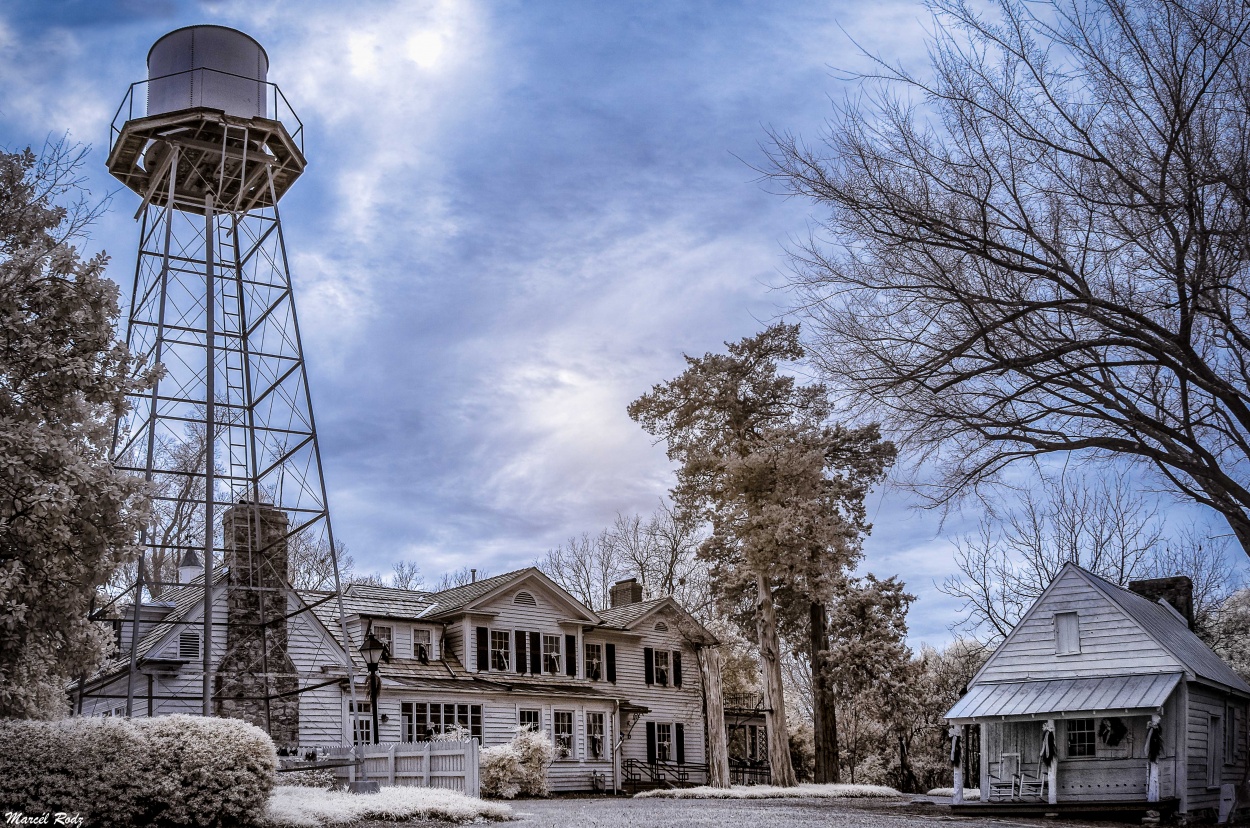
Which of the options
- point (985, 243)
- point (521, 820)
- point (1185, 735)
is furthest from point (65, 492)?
point (1185, 735)

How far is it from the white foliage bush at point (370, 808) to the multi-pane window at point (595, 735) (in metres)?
17.5

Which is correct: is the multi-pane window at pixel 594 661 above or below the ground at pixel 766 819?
above

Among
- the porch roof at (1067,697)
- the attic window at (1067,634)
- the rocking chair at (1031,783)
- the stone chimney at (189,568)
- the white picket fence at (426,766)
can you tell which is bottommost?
the rocking chair at (1031,783)

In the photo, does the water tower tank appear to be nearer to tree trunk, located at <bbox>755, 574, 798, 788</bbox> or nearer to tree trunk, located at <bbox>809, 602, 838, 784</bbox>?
tree trunk, located at <bbox>755, 574, 798, 788</bbox>

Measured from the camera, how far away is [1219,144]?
11219mm

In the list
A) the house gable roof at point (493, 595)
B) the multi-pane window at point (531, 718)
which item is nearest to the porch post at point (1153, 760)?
the multi-pane window at point (531, 718)

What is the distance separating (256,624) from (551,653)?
558 inches

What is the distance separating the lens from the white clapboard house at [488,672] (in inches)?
997

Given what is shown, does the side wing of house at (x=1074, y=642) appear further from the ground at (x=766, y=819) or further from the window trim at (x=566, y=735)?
the window trim at (x=566, y=735)

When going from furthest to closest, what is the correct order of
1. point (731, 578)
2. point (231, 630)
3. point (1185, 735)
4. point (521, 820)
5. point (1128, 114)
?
1. point (731, 578)
2. point (231, 630)
3. point (1185, 735)
4. point (521, 820)
5. point (1128, 114)

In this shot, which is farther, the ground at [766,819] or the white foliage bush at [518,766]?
the white foliage bush at [518,766]

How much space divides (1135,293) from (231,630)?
19.5 meters

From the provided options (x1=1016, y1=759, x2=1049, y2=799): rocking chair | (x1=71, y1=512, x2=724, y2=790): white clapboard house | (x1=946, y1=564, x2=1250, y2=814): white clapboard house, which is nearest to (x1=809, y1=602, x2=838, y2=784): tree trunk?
(x1=71, y1=512, x2=724, y2=790): white clapboard house

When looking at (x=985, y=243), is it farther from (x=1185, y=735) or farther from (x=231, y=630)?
(x=231, y=630)
